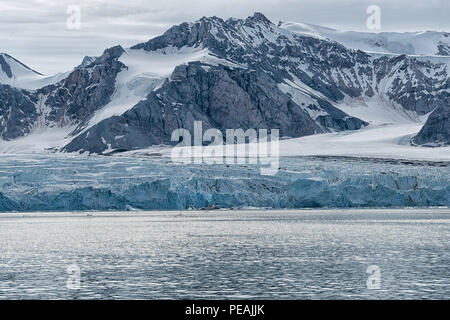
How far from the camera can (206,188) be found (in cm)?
9656

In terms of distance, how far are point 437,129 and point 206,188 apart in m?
91.1

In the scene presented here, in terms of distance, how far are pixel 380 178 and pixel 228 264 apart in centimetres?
5698

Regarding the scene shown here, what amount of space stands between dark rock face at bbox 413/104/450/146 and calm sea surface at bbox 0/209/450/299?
99.3 meters

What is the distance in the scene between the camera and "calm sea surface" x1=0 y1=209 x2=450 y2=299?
106 feet

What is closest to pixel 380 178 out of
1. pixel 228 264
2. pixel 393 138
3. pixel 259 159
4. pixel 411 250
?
pixel 259 159

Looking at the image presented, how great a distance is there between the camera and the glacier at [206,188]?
303 ft

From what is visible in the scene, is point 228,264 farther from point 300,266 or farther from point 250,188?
point 250,188

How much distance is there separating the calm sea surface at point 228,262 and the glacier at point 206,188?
2114 cm

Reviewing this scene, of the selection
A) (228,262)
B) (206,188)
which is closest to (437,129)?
(206,188)

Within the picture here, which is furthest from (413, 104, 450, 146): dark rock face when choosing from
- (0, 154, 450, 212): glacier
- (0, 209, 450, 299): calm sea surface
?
(0, 209, 450, 299): calm sea surface

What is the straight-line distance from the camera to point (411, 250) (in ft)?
156
